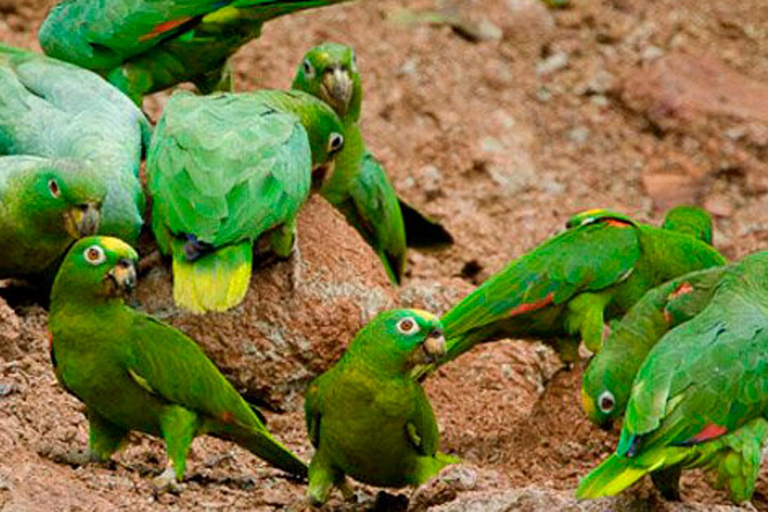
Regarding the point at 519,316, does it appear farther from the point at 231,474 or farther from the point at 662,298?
the point at 231,474

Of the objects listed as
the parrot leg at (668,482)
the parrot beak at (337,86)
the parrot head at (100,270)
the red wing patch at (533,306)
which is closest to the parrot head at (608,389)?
the parrot leg at (668,482)

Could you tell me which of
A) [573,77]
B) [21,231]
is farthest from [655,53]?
[21,231]

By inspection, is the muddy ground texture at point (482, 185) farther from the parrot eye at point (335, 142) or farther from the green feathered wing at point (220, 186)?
the green feathered wing at point (220, 186)

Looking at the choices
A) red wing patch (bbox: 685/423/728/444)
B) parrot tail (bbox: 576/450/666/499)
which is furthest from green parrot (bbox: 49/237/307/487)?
red wing patch (bbox: 685/423/728/444)

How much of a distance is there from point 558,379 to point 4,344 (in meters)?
2.36

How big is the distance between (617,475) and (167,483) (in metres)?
1.67

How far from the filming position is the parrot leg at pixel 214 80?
9797 mm

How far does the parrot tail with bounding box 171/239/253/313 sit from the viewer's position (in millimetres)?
7789

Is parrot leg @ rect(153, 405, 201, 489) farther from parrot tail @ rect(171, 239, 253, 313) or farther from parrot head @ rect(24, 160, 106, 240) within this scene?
parrot head @ rect(24, 160, 106, 240)

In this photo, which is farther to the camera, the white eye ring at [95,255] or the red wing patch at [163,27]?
the red wing patch at [163,27]

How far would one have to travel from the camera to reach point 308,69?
379 inches

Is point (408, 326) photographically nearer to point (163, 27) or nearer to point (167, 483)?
point (167, 483)

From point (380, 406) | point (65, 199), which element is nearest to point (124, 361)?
point (380, 406)

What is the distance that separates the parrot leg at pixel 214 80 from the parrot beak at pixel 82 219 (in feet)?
5.67
